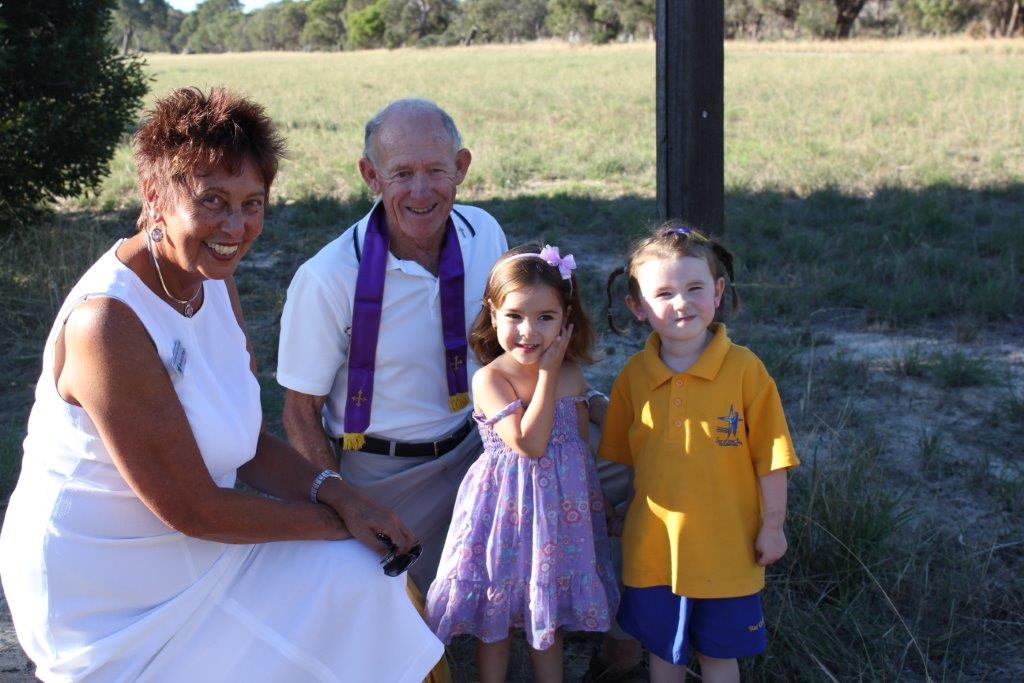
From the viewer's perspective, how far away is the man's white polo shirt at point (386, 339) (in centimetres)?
325

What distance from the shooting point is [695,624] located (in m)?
2.91

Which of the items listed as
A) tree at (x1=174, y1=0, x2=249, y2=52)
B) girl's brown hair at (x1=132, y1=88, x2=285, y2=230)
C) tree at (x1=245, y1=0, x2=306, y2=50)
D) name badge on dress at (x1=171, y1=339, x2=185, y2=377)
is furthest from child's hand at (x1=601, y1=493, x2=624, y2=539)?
tree at (x1=174, y1=0, x2=249, y2=52)

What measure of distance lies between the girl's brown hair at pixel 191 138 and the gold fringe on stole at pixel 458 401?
1.03 m

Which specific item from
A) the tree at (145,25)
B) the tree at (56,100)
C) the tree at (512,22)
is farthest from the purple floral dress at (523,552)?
the tree at (512,22)

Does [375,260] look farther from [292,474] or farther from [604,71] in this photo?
[604,71]

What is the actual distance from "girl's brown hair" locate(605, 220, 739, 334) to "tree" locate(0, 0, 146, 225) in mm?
6333

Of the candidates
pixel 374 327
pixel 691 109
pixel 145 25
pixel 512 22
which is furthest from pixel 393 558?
Result: pixel 145 25

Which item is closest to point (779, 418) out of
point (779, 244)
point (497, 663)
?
point (497, 663)

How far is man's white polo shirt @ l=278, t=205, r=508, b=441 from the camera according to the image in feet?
10.7

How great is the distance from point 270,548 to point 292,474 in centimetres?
29

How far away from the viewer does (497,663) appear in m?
3.06

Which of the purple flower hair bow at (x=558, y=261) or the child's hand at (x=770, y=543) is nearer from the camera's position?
the child's hand at (x=770, y=543)

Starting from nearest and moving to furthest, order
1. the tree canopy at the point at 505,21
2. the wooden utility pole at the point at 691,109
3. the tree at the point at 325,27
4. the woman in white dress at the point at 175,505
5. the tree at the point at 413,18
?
the woman in white dress at the point at 175,505 → the wooden utility pole at the point at 691,109 → the tree canopy at the point at 505,21 → the tree at the point at 413,18 → the tree at the point at 325,27

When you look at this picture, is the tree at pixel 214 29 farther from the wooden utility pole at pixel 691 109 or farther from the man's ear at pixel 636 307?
the man's ear at pixel 636 307
